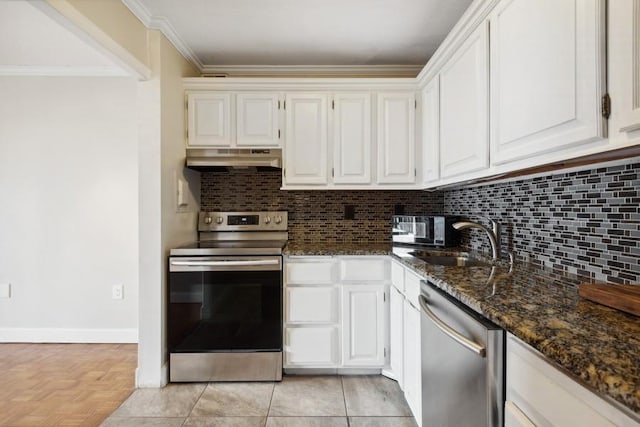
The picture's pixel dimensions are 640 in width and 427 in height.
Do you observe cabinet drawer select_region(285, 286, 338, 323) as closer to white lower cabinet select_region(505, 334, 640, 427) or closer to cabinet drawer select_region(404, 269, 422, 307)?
cabinet drawer select_region(404, 269, 422, 307)

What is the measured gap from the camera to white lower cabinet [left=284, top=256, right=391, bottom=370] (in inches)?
88.0

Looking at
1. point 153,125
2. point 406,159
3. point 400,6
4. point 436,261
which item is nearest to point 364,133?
point 406,159

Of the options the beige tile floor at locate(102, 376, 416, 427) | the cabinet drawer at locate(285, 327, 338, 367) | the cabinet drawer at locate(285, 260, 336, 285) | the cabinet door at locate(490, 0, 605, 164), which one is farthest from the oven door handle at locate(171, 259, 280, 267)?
the cabinet door at locate(490, 0, 605, 164)

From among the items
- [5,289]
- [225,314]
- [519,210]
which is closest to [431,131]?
[519,210]

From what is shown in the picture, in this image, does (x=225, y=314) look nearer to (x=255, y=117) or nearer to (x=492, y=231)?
(x=255, y=117)

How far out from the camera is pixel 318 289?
224 cm

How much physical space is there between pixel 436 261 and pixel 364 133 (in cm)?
105

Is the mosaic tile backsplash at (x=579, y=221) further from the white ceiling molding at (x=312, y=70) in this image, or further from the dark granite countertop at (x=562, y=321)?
the white ceiling molding at (x=312, y=70)

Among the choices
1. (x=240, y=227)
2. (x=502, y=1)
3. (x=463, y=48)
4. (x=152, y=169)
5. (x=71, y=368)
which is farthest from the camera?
(x=240, y=227)

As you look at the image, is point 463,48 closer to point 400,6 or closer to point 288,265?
point 400,6

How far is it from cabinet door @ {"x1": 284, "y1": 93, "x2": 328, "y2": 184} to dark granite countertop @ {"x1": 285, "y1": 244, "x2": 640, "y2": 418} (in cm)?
130

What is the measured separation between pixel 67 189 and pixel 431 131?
2.93m

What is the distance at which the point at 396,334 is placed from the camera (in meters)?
2.08

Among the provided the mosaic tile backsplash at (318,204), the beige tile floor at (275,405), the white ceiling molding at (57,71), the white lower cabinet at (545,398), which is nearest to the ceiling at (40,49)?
the white ceiling molding at (57,71)
